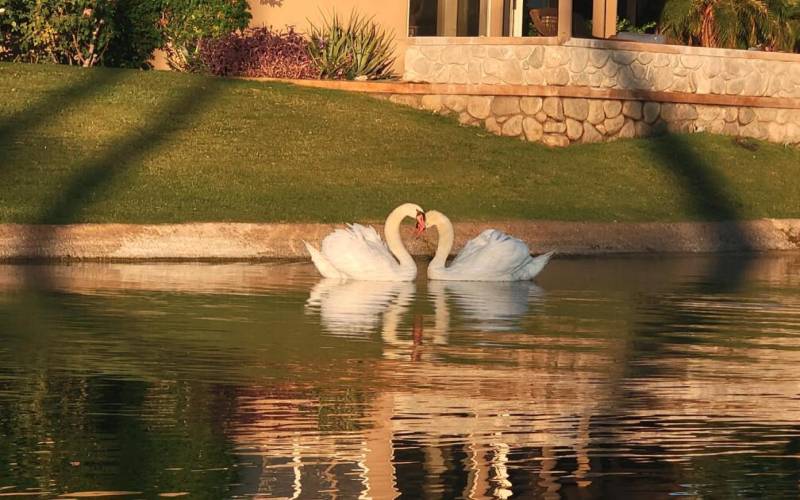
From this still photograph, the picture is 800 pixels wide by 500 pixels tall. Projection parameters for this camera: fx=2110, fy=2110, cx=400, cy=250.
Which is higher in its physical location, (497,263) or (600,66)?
(600,66)

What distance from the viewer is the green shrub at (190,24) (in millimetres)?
30781

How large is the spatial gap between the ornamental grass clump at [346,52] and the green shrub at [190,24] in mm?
1349

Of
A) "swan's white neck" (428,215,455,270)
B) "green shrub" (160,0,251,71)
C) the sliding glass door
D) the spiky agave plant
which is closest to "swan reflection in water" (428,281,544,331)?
"swan's white neck" (428,215,455,270)

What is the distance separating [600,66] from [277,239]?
10.1 m

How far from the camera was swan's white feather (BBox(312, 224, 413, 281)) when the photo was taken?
17719mm

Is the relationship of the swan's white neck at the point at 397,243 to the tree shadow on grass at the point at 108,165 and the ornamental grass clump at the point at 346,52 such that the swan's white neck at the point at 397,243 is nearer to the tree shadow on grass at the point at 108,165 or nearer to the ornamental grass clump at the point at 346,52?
the tree shadow on grass at the point at 108,165

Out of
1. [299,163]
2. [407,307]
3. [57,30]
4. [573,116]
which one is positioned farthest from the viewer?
[57,30]

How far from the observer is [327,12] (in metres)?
32.8

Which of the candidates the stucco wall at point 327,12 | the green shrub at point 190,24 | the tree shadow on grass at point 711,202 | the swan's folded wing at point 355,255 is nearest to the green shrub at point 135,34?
the green shrub at point 190,24

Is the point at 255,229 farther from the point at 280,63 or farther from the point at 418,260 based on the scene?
the point at 280,63

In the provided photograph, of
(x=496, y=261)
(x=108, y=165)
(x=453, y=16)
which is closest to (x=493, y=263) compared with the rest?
(x=496, y=261)

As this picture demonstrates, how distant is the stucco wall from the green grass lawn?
369 centimetres

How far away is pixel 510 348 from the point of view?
12.9 m

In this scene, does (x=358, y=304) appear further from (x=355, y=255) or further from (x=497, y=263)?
(x=497, y=263)
